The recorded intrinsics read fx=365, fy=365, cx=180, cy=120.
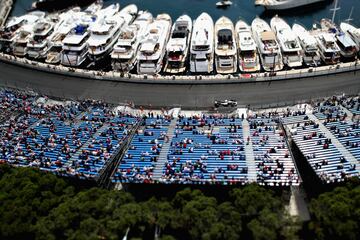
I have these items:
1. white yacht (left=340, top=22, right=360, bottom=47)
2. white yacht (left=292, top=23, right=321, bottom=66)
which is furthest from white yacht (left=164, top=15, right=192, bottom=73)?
white yacht (left=340, top=22, right=360, bottom=47)

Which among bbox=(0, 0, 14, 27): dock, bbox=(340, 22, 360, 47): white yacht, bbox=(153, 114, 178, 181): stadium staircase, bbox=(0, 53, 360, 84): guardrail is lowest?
bbox=(153, 114, 178, 181): stadium staircase

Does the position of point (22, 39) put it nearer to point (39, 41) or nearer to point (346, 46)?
point (39, 41)

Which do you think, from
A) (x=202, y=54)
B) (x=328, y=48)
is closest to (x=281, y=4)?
(x=328, y=48)

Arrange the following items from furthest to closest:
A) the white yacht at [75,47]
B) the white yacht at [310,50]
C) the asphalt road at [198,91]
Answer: the white yacht at [75,47]
the white yacht at [310,50]
the asphalt road at [198,91]

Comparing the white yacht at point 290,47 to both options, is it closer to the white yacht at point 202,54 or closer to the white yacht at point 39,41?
the white yacht at point 202,54

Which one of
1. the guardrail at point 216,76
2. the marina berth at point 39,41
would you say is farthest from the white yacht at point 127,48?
the marina berth at point 39,41

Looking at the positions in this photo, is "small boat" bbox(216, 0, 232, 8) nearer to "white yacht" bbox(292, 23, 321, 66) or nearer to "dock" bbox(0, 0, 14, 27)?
"white yacht" bbox(292, 23, 321, 66)

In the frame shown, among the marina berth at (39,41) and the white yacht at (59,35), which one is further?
the marina berth at (39,41)

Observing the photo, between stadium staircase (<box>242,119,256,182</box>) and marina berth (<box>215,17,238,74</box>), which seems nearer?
stadium staircase (<box>242,119,256,182</box>)
